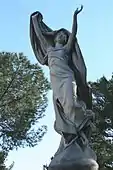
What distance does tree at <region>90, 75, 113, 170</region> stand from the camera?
69.8 feet

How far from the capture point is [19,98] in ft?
78.0

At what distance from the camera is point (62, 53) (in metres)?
7.40

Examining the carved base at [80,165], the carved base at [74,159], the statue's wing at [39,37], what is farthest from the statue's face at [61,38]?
the carved base at [80,165]

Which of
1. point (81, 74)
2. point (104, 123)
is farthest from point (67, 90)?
point (104, 123)

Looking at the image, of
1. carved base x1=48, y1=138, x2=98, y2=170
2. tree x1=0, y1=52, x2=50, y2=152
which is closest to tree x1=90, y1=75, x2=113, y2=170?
tree x1=0, y1=52, x2=50, y2=152

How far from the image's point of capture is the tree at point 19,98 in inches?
918

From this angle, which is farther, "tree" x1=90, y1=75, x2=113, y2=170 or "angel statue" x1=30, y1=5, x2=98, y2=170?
"tree" x1=90, y1=75, x2=113, y2=170

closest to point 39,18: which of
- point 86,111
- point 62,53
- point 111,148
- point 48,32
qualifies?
point 48,32

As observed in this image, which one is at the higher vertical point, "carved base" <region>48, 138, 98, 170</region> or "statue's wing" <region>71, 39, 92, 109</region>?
"statue's wing" <region>71, 39, 92, 109</region>

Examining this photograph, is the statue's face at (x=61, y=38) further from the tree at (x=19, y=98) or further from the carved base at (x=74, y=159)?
the tree at (x=19, y=98)

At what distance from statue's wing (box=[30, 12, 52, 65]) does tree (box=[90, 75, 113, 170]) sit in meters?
13.7

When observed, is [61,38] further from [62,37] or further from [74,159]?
[74,159]

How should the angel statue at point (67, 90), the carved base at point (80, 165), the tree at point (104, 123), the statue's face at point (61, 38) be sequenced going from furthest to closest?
the tree at point (104, 123) → the statue's face at point (61, 38) → the angel statue at point (67, 90) → the carved base at point (80, 165)

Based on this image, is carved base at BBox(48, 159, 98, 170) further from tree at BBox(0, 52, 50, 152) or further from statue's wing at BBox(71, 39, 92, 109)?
tree at BBox(0, 52, 50, 152)
